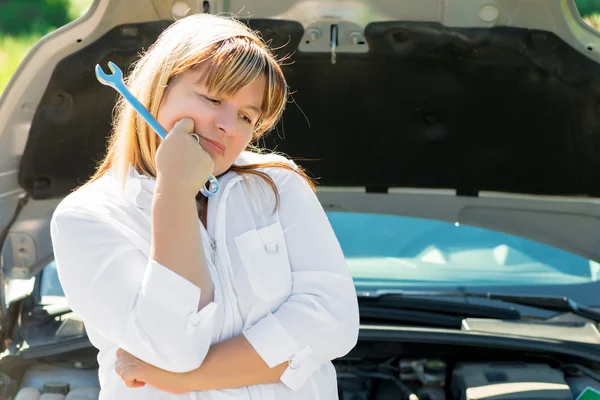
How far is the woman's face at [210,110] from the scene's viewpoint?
1.33m

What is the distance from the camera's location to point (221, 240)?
1387mm

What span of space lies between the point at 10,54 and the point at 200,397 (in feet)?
25.9

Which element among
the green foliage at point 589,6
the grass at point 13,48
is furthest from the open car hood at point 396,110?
the green foliage at point 589,6

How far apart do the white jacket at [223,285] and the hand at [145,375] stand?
3cm

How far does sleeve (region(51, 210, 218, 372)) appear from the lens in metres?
1.23

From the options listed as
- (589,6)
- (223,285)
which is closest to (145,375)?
(223,285)

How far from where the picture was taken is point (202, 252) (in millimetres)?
1285

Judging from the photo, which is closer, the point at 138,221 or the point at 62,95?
the point at 138,221

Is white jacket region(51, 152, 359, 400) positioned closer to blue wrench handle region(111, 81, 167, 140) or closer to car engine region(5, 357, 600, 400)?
blue wrench handle region(111, 81, 167, 140)

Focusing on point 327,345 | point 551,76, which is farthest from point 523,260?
point 327,345

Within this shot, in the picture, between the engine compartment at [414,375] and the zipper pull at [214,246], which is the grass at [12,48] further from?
the zipper pull at [214,246]

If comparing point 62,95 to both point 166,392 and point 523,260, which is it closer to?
point 166,392

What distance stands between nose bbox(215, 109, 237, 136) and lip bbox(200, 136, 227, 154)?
2 cm

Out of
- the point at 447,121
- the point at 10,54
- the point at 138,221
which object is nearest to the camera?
the point at 138,221
